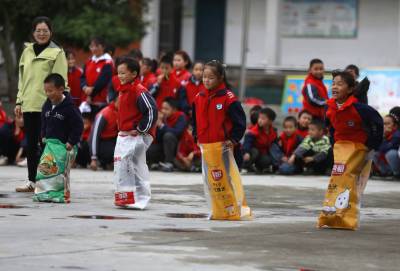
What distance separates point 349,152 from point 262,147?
7.32m

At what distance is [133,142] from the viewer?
11.7m

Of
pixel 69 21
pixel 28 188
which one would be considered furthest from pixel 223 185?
pixel 69 21

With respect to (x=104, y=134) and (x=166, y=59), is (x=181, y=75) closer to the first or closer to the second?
(x=166, y=59)

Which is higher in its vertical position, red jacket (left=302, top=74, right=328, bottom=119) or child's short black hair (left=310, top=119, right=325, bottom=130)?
red jacket (left=302, top=74, right=328, bottom=119)

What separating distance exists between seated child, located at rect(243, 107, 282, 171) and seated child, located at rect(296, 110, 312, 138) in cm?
48

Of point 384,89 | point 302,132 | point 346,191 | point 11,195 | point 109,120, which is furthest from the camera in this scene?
point 384,89

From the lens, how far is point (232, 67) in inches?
1177

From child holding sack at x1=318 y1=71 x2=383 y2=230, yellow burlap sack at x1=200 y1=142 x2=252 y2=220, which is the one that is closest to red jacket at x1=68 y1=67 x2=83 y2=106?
yellow burlap sack at x1=200 y1=142 x2=252 y2=220

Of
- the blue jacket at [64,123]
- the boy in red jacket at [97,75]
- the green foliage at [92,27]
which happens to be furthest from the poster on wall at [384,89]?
the blue jacket at [64,123]

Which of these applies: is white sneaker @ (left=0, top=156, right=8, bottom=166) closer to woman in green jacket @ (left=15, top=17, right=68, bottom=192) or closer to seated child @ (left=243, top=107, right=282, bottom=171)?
seated child @ (left=243, top=107, right=282, bottom=171)

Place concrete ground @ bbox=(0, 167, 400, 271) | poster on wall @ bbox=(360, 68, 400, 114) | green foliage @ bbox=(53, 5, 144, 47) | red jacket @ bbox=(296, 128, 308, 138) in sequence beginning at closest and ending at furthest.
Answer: concrete ground @ bbox=(0, 167, 400, 271), red jacket @ bbox=(296, 128, 308, 138), poster on wall @ bbox=(360, 68, 400, 114), green foliage @ bbox=(53, 5, 144, 47)

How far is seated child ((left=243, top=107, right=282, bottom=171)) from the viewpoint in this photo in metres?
17.5

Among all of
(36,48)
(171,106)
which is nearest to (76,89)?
(171,106)

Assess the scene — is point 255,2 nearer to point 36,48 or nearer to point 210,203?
point 36,48
